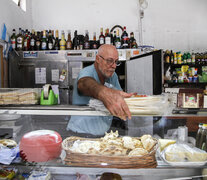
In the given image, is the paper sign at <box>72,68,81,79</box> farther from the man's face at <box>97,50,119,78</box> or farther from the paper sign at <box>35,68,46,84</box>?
the man's face at <box>97,50,119,78</box>

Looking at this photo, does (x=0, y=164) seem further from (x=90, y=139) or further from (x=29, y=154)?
(x=90, y=139)

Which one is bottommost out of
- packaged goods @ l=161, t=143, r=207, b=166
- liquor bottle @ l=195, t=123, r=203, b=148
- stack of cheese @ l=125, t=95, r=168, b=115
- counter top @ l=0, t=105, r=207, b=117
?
packaged goods @ l=161, t=143, r=207, b=166

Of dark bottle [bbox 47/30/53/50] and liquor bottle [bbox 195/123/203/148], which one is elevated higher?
dark bottle [bbox 47/30/53/50]

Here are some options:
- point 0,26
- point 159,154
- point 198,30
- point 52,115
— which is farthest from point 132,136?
point 198,30

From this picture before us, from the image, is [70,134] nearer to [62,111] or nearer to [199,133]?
[62,111]

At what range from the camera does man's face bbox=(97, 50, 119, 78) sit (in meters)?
1.62

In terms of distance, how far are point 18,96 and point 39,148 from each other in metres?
0.41

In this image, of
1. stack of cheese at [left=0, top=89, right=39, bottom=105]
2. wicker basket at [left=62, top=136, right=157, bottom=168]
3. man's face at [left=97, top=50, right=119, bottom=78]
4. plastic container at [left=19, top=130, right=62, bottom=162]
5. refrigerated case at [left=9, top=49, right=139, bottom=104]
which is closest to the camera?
wicker basket at [left=62, top=136, right=157, bottom=168]

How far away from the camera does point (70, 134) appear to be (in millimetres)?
1337

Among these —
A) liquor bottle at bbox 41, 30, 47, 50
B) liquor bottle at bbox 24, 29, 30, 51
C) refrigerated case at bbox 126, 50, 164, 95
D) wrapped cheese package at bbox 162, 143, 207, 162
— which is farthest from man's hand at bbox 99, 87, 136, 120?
liquor bottle at bbox 24, 29, 30, 51

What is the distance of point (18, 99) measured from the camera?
1.37 metres

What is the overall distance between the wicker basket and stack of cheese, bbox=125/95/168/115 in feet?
0.74

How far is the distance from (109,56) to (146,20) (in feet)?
14.8

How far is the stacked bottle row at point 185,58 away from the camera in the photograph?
512 centimetres
